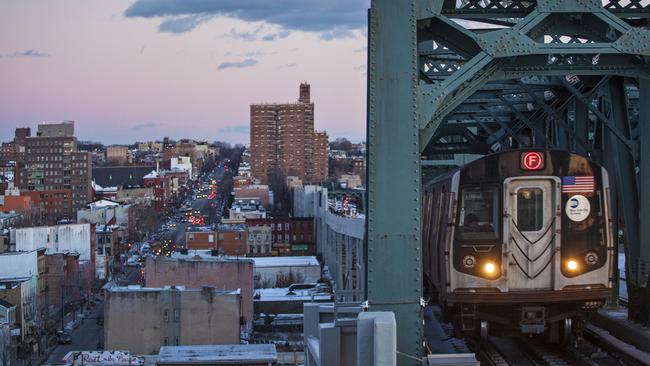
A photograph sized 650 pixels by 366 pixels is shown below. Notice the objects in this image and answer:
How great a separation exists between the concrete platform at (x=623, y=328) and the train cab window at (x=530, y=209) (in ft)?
6.29

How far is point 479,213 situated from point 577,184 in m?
1.30

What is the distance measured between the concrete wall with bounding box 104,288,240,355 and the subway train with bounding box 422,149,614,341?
1444 inches

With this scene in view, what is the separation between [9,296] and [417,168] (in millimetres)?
58031

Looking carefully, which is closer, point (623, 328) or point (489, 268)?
point (489, 268)

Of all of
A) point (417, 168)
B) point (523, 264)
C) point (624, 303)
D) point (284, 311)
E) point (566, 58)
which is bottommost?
point (284, 311)

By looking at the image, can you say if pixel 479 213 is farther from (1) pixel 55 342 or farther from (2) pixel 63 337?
(2) pixel 63 337

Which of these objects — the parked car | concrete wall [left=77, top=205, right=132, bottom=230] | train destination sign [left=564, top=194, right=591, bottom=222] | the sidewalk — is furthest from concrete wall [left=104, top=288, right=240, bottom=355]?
concrete wall [left=77, top=205, right=132, bottom=230]

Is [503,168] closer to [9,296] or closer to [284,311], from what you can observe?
[284,311]

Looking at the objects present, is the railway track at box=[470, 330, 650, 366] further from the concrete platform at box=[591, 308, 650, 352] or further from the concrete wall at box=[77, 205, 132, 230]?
the concrete wall at box=[77, 205, 132, 230]

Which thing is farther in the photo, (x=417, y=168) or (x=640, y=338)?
(x=640, y=338)

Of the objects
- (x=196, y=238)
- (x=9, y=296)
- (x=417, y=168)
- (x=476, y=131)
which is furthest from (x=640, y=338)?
(x=196, y=238)

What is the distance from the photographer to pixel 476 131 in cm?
2947

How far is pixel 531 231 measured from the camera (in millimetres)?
13586

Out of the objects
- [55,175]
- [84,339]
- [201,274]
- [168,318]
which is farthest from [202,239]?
[55,175]
